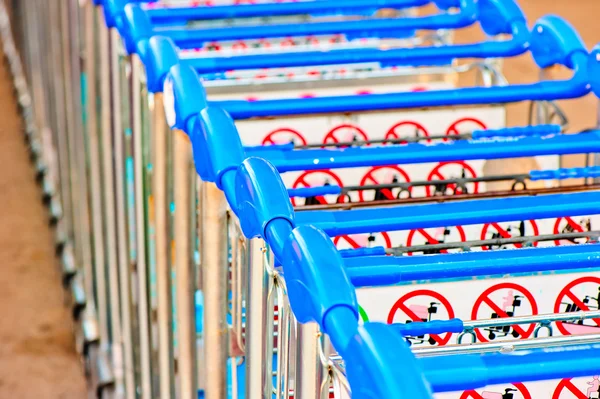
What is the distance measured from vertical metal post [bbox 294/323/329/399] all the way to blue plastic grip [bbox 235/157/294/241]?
17 centimetres

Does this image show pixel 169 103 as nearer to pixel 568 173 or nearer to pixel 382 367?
pixel 568 173

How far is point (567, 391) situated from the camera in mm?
1485

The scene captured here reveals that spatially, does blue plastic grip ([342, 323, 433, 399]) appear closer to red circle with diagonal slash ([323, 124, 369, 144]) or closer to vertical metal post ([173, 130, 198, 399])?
vertical metal post ([173, 130, 198, 399])

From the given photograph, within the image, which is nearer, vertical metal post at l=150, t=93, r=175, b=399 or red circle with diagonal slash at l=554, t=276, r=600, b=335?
red circle with diagonal slash at l=554, t=276, r=600, b=335

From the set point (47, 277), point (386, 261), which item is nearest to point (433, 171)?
point (386, 261)

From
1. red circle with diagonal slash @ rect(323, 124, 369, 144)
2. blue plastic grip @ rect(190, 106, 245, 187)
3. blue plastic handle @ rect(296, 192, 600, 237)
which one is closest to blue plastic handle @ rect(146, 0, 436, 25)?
red circle with diagonal slash @ rect(323, 124, 369, 144)

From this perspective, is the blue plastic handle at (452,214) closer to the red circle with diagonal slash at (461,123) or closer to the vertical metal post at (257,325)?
the vertical metal post at (257,325)

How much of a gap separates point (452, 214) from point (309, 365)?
398 mm

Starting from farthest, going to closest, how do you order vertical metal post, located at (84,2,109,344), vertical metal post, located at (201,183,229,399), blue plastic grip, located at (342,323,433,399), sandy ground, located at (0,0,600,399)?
sandy ground, located at (0,0,600,399) → vertical metal post, located at (84,2,109,344) → vertical metal post, located at (201,183,229,399) → blue plastic grip, located at (342,323,433,399)

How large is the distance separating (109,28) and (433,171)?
2.92 ft

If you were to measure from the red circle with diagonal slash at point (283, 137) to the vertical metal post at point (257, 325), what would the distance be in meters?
0.83

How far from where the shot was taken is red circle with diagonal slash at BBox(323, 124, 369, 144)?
2254 mm

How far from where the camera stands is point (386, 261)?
1.37 m

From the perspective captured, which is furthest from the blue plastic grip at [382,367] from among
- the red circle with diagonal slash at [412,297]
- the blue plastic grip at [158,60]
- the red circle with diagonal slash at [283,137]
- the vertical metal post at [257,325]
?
the red circle with diagonal slash at [283,137]
